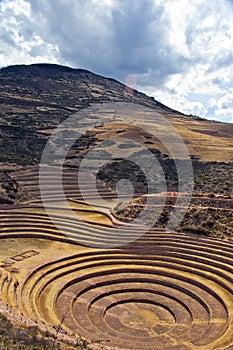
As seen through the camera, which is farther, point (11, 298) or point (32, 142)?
point (32, 142)

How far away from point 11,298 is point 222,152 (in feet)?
171

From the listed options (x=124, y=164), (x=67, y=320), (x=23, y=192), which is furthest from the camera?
(x=124, y=164)

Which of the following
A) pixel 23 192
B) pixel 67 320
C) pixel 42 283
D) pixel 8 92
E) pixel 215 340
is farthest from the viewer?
pixel 8 92

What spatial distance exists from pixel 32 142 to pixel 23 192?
2709cm

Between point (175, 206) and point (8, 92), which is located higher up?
point (8, 92)

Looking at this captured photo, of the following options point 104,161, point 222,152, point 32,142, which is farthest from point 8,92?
point 222,152

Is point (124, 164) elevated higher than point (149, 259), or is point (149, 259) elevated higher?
point (124, 164)

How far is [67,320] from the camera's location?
17.9 m

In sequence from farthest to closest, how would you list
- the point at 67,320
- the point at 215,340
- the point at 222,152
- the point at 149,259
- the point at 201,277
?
the point at 222,152
the point at 149,259
the point at 201,277
the point at 67,320
the point at 215,340

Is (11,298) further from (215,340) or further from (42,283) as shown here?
(215,340)

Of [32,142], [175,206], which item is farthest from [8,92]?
[175,206]

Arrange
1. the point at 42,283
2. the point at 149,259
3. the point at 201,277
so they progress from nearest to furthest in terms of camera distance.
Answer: the point at 42,283 → the point at 201,277 → the point at 149,259

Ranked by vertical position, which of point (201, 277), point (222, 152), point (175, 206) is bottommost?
point (201, 277)

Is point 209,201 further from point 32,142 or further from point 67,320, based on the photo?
point 32,142
